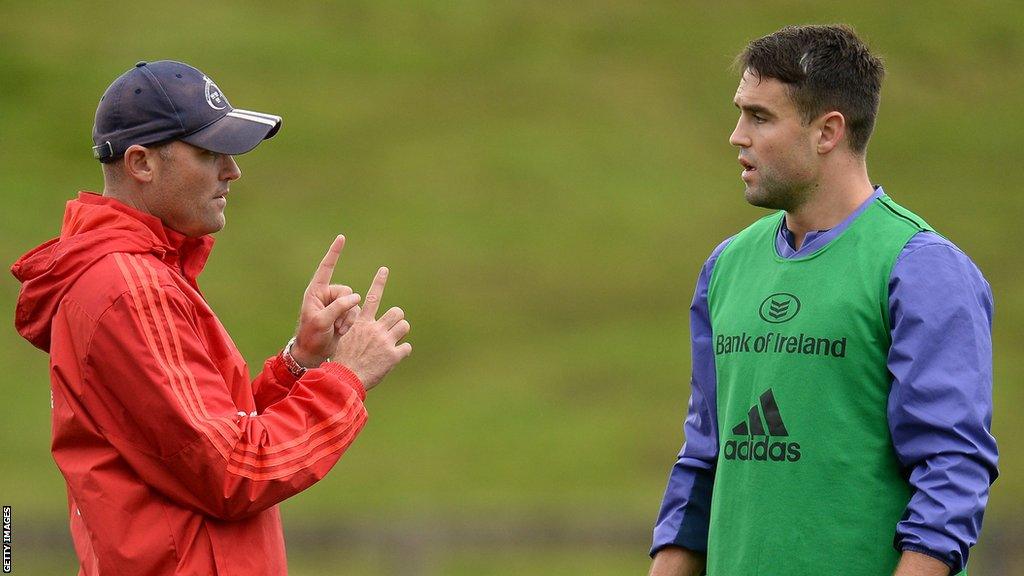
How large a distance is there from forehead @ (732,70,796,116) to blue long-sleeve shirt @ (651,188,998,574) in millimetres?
470

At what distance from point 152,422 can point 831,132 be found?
5.83 feet

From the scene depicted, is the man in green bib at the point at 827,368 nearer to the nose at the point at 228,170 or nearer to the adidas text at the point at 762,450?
the adidas text at the point at 762,450

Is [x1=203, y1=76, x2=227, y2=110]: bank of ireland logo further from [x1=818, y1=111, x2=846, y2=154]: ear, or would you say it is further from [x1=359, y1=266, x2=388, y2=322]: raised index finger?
[x1=818, y1=111, x2=846, y2=154]: ear

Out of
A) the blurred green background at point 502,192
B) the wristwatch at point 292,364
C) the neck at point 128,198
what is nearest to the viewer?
the neck at point 128,198

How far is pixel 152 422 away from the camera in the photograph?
331 cm

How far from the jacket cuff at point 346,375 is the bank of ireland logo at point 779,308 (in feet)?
3.32

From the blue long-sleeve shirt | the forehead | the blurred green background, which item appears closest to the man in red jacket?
the forehead

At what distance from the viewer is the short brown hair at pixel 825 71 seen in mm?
3537

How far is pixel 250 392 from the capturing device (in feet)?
12.3

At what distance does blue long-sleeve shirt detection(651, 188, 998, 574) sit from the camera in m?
3.15

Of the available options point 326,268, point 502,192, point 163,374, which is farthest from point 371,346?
point 502,192

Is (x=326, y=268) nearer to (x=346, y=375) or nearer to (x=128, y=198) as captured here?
(x=346, y=375)

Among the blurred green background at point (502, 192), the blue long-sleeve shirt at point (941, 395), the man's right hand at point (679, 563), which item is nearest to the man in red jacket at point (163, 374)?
the man's right hand at point (679, 563)

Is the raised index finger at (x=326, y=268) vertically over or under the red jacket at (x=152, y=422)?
over
